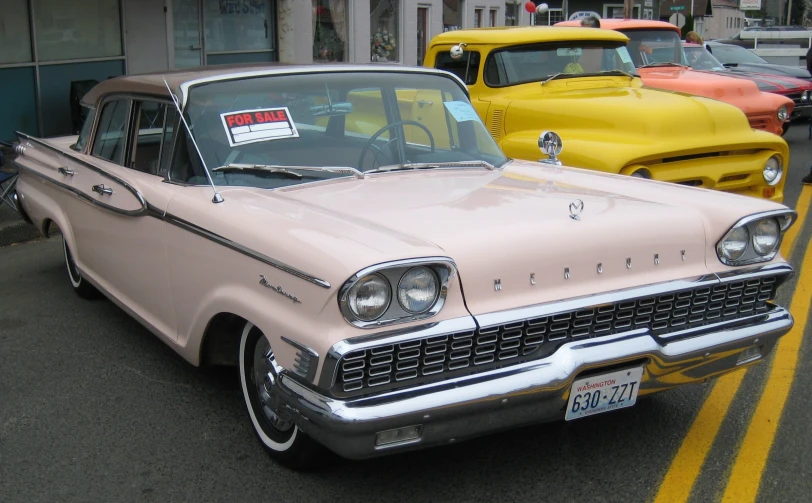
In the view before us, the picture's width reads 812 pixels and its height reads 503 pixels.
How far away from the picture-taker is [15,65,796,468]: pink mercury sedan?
283 cm

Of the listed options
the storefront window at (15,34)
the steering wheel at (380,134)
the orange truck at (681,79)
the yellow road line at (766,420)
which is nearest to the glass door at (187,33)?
the storefront window at (15,34)

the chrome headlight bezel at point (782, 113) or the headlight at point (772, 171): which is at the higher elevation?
the chrome headlight bezel at point (782, 113)

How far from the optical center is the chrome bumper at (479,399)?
2756 millimetres

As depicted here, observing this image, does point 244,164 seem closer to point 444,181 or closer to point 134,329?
point 444,181

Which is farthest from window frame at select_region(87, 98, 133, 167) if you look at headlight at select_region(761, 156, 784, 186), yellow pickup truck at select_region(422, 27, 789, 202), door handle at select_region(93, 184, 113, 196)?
headlight at select_region(761, 156, 784, 186)

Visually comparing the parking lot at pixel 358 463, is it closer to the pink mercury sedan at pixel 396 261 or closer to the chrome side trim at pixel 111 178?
the pink mercury sedan at pixel 396 261

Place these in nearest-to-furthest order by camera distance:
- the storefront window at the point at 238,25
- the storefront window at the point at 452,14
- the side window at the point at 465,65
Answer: the side window at the point at 465,65
the storefront window at the point at 238,25
the storefront window at the point at 452,14

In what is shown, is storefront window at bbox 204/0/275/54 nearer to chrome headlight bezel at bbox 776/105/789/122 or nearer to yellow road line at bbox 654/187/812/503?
chrome headlight bezel at bbox 776/105/789/122

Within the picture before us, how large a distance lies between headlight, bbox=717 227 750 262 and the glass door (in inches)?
447

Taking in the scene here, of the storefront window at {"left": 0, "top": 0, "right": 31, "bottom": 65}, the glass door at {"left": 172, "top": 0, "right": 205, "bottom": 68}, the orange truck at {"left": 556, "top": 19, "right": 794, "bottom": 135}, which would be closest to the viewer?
the orange truck at {"left": 556, "top": 19, "right": 794, "bottom": 135}

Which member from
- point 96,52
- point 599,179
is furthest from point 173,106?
point 96,52

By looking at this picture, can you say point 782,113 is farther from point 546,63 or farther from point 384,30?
point 384,30

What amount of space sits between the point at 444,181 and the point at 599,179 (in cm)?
86

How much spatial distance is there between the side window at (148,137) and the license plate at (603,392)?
2291 millimetres
